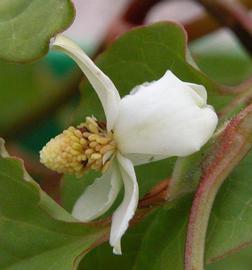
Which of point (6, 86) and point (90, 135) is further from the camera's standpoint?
point (6, 86)

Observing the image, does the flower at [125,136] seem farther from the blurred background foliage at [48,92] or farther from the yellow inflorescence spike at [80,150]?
the blurred background foliage at [48,92]

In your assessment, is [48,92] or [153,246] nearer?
[153,246]

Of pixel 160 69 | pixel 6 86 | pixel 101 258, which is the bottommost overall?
pixel 6 86

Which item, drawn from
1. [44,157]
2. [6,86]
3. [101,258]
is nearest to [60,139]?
[44,157]

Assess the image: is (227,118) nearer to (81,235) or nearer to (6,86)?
(81,235)

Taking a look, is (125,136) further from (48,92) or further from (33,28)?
(48,92)

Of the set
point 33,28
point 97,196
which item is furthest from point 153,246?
point 33,28

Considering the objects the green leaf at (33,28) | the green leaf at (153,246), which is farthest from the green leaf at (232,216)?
the green leaf at (33,28)
